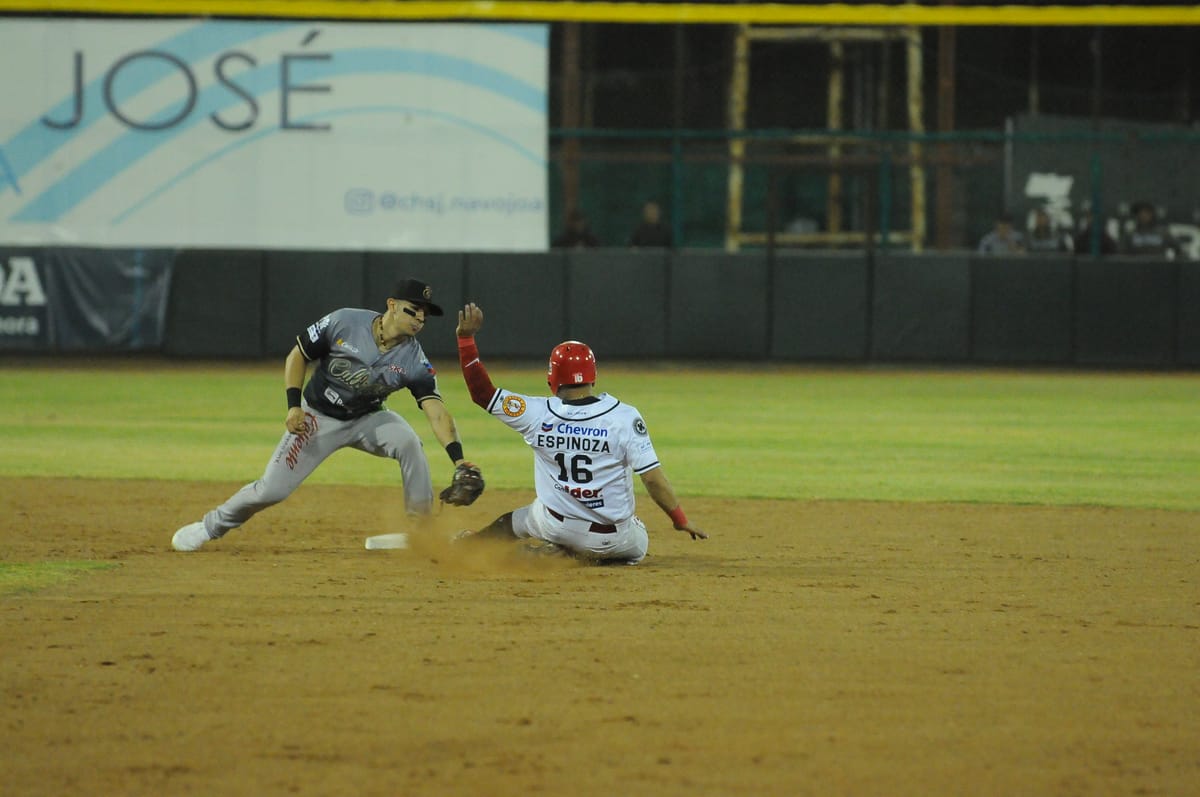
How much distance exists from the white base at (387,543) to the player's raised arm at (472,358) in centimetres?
124

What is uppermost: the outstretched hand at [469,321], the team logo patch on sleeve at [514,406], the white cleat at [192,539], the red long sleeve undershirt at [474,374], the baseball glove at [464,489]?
the outstretched hand at [469,321]

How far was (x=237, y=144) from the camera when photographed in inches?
963

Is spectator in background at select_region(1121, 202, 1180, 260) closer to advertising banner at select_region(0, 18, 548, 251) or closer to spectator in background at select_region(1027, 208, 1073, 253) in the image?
spectator in background at select_region(1027, 208, 1073, 253)

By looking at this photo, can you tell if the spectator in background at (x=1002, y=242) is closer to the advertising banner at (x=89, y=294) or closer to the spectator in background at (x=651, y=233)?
the spectator in background at (x=651, y=233)

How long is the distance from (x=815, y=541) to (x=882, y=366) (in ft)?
48.4

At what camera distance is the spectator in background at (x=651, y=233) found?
942 inches

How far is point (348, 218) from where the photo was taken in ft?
79.5

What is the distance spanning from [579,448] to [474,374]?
692 mm

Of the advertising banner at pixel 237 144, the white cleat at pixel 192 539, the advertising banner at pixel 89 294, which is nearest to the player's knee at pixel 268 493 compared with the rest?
the white cleat at pixel 192 539

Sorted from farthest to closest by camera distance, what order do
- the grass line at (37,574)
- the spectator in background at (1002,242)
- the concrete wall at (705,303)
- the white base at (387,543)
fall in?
1. the spectator in background at (1002,242)
2. the concrete wall at (705,303)
3. the white base at (387,543)
4. the grass line at (37,574)

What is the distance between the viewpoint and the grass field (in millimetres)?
12438

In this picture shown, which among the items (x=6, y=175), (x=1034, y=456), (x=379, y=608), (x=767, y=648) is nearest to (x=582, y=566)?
(x=379, y=608)

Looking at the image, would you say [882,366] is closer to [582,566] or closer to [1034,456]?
[1034,456]

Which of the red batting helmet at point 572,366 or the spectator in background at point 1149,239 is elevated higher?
the spectator in background at point 1149,239
